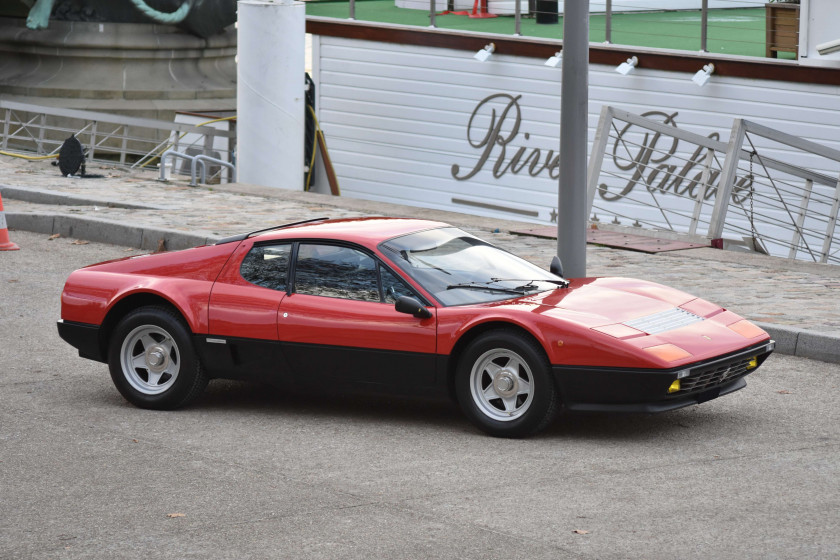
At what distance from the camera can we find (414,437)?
703cm

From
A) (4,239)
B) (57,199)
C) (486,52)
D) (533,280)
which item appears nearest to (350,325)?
(533,280)

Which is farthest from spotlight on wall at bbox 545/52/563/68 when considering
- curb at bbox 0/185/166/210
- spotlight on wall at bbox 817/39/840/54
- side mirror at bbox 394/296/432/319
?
side mirror at bbox 394/296/432/319

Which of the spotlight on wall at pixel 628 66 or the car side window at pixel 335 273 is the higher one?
the spotlight on wall at pixel 628 66

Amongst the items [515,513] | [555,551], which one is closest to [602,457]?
[515,513]

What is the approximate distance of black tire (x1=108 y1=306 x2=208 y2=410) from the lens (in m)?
7.68

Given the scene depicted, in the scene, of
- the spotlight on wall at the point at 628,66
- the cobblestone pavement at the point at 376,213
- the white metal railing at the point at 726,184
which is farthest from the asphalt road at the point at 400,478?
the spotlight on wall at the point at 628,66

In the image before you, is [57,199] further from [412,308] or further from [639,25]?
[412,308]

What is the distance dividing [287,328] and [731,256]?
252 inches

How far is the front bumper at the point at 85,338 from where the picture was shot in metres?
7.98

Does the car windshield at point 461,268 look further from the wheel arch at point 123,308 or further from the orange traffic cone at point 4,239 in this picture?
the orange traffic cone at point 4,239

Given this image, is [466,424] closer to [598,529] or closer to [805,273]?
[598,529]

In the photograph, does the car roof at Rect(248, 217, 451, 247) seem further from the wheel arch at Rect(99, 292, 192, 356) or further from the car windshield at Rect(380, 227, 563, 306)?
the wheel arch at Rect(99, 292, 192, 356)

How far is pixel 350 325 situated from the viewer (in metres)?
7.23

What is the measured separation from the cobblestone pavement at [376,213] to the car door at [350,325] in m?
3.40
